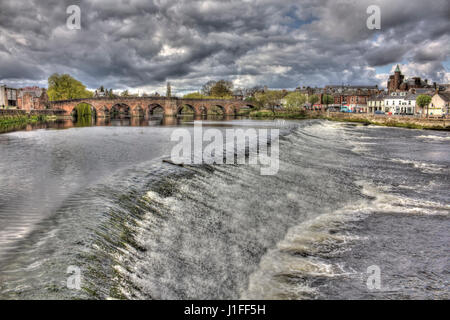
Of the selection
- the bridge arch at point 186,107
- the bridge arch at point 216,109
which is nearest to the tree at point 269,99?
the bridge arch at point 216,109

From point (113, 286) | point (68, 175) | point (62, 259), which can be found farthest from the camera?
point (68, 175)

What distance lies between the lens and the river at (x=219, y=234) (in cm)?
516

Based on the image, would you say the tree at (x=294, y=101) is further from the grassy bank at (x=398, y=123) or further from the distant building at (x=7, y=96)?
the distant building at (x=7, y=96)

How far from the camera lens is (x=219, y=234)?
24.9ft

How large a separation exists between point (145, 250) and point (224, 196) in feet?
14.7

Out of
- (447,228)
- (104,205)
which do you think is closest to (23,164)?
(104,205)

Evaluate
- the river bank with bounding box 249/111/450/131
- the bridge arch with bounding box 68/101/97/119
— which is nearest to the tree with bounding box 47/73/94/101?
the bridge arch with bounding box 68/101/97/119

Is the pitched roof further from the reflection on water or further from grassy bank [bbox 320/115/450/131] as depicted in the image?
the reflection on water

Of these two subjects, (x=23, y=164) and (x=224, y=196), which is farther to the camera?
(x=23, y=164)

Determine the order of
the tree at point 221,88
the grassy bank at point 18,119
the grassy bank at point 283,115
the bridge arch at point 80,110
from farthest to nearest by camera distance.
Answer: the tree at point 221,88, the grassy bank at point 283,115, the bridge arch at point 80,110, the grassy bank at point 18,119

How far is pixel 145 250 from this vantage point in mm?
6016
